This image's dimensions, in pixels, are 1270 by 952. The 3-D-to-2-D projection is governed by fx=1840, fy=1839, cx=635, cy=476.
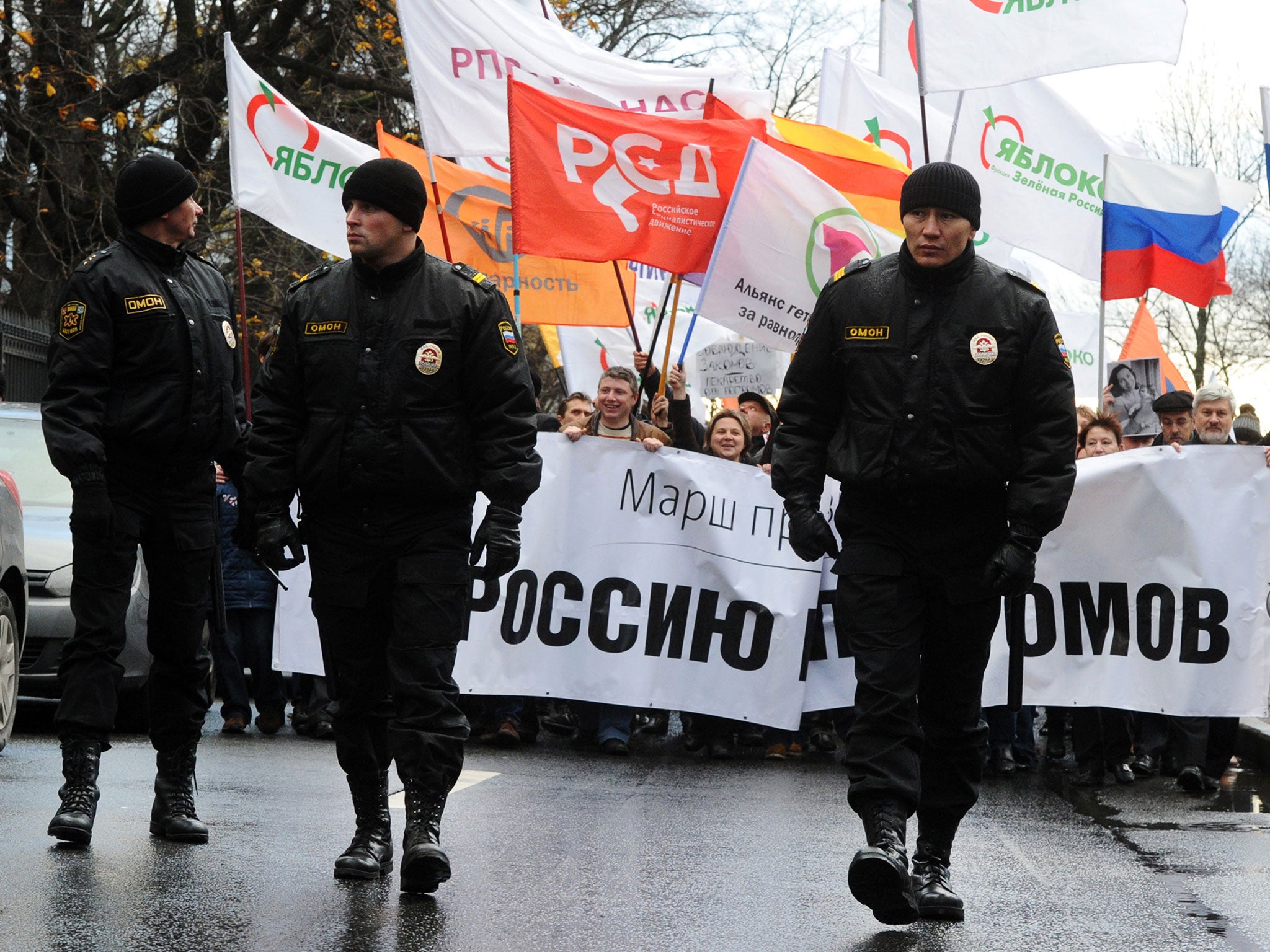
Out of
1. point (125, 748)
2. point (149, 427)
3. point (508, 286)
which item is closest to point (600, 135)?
point (508, 286)

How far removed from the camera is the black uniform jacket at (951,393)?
5.09 meters

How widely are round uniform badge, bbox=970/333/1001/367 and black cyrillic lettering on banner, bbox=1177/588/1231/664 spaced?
15.4 ft

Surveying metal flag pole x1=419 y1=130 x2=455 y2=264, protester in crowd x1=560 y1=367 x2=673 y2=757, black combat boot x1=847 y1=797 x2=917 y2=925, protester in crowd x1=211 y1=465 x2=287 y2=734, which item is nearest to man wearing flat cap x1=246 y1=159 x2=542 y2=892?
black combat boot x1=847 y1=797 x2=917 y2=925

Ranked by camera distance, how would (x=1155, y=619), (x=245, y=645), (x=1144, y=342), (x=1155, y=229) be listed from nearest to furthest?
(x=1155, y=619), (x=245, y=645), (x=1155, y=229), (x=1144, y=342)

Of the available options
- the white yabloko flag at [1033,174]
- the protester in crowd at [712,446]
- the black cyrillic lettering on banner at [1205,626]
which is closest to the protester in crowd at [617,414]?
the protester in crowd at [712,446]

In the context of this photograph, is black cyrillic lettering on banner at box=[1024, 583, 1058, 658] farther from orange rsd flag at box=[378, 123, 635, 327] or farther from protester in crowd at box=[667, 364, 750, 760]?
orange rsd flag at box=[378, 123, 635, 327]

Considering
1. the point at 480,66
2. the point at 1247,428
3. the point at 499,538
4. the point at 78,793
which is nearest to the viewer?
the point at 499,538

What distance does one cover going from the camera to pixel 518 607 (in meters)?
9.84

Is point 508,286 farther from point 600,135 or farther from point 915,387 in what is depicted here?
point 915,387

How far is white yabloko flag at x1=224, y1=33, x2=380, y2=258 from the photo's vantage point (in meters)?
11.8

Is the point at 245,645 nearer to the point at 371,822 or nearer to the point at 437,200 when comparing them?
the point at 437,200

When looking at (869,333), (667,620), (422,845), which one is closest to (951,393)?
(869,333)

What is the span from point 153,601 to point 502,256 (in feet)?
22.9

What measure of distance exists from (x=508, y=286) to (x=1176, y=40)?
4621 mm
